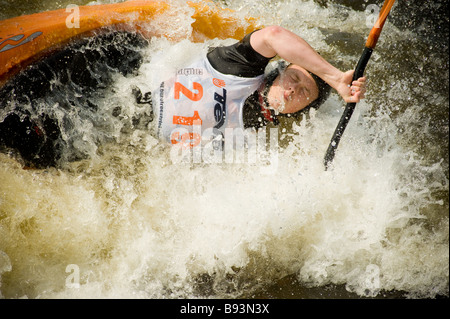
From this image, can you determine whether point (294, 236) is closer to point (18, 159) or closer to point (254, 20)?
point (254, 20)

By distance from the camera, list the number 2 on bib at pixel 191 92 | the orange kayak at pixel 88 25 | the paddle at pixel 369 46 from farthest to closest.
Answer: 1. the number 2 on bib at pixel 191 92
2. the orange kayak at pixel 88 25
3. the paddle at pixel 369 46

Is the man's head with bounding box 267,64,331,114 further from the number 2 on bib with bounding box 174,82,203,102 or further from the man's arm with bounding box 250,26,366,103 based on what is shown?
the number 2 on bib with bounding box 174,82,203,102

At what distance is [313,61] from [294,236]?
3.22ft

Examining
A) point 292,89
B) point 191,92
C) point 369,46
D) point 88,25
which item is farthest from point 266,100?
point 88,25

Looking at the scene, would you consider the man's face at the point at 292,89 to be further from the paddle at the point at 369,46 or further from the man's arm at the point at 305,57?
the paddle at the point at 369,46

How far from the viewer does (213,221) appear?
1904mm

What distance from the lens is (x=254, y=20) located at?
2.05 m

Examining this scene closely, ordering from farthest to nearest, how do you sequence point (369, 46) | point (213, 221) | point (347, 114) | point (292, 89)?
point (213, 221), point (292, 89), point (347, 114), point (369, 46)

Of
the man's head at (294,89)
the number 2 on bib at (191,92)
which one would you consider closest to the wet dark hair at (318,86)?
the man's head at (294,89)

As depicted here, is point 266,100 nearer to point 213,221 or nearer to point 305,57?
point 305,57

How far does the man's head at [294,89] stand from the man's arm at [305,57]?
16 centimetres

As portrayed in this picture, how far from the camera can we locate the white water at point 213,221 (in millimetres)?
1782

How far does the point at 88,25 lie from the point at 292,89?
1215 mm

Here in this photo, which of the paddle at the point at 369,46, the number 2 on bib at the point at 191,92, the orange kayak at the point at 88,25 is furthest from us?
the number 2 on bib at the point at 191,92
